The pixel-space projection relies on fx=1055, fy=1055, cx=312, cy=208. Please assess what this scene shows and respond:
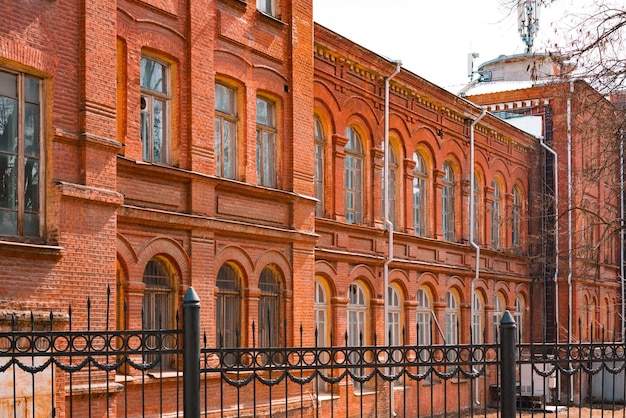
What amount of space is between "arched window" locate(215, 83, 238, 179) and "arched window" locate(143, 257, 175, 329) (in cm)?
228

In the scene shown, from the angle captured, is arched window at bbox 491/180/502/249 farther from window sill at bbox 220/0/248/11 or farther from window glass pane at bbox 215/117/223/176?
window sill at bbox 220/0/248/11

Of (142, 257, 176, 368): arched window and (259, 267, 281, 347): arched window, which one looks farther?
(259, 267, 281, 347): arched window

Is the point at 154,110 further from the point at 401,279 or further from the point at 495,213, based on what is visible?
the point at 495,213

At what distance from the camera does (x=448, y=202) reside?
2823cm

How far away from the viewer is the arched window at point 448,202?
27922mm

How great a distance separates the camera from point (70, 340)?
676 cm

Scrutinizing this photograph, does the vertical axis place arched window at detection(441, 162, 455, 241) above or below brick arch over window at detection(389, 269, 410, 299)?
above

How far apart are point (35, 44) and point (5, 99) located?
759mm

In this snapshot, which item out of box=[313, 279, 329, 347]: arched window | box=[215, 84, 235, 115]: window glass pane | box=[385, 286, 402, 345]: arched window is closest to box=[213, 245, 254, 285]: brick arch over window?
box=[215, 84, 235, 115]: window glass pane

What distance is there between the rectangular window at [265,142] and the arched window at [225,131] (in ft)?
2.20

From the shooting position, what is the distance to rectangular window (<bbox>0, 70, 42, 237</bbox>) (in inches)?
502

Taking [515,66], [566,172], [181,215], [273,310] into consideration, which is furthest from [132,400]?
[515,66]

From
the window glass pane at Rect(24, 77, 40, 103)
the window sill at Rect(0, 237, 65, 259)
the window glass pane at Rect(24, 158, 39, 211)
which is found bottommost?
the window sill at Rect(0, 237, 65, 259)

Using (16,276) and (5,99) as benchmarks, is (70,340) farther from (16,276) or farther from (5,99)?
(5,99)
